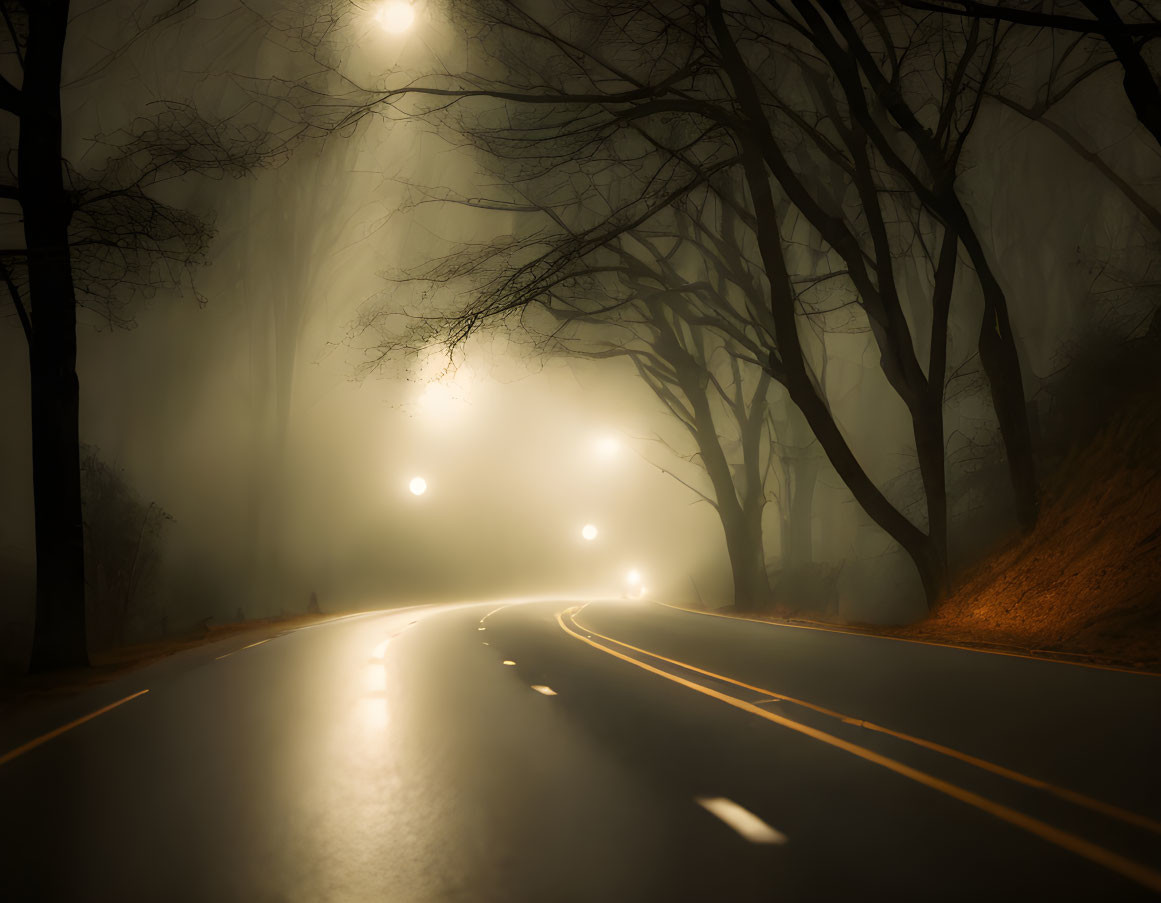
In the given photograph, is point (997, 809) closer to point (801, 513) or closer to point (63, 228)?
point (63, 228)

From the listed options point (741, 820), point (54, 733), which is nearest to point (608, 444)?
point (54, 733)

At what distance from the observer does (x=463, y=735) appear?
6.50m

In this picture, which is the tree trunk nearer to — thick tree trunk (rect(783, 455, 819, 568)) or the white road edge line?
the white road edge line

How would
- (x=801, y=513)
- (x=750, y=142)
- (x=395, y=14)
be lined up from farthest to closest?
(x=801, y=513)
(x=750, y=142)
(x=395, y=14)

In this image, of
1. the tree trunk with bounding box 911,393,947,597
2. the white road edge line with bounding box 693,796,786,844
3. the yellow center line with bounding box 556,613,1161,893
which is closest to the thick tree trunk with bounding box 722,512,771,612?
the tree trunk with bounding box 911,393,947,597

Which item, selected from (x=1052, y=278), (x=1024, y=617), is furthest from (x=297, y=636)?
(x=1052, y=278)

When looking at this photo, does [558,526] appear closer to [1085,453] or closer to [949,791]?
[1085,453]

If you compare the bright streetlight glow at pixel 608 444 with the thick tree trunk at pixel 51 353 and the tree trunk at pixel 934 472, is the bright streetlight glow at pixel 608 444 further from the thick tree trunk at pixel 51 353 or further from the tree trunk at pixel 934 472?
the thick tree trunk at pixel 51 353

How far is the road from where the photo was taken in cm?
335

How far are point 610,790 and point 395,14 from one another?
36.5 feet

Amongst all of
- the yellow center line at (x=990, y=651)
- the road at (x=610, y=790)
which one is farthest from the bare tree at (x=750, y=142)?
the road at (x=610, y=790)

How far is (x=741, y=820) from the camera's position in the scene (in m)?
4.04

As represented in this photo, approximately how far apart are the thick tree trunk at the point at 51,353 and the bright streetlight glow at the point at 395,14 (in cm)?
611

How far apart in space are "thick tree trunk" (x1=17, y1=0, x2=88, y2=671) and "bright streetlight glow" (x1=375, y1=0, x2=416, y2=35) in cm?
611
